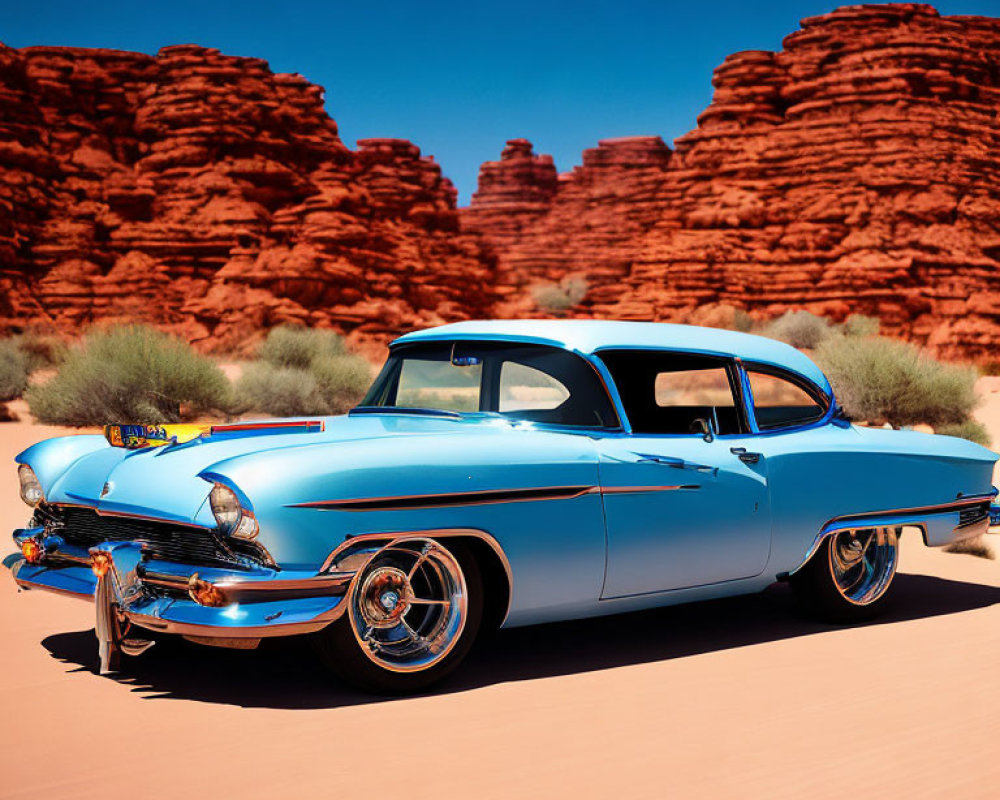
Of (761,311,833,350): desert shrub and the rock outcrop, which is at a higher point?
the rock outcrop

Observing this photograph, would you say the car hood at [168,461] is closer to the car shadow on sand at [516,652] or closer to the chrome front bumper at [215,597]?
the chrome front bumper at [215,597]

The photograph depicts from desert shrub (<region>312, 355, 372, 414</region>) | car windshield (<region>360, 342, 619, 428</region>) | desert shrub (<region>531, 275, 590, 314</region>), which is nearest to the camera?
car windshield (<region>360, 342, 619, 428</region>)

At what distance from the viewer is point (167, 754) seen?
134 inches

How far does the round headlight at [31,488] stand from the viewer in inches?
197

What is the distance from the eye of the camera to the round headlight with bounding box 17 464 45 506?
501cm

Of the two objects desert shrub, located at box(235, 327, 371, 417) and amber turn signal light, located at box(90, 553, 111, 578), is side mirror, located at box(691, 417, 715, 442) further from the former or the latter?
desert shrub, located at box(235, 327, 371, 417)

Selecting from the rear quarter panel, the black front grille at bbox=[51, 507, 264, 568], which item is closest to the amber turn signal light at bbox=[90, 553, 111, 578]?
the black front grille at bbox=[51, 507, 264, 568]

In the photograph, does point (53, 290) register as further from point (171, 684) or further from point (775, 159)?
point (171, 684)

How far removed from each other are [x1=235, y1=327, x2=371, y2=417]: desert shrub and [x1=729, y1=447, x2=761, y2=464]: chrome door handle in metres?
18.2

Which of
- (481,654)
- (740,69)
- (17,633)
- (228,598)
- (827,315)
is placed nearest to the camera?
(228,598)

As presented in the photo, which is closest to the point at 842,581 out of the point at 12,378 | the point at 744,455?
the point at 744,455

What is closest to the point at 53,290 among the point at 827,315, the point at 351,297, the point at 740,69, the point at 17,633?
the point at 351,297

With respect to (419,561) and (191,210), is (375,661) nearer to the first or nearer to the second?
(419,561)

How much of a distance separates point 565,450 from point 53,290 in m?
43.5
